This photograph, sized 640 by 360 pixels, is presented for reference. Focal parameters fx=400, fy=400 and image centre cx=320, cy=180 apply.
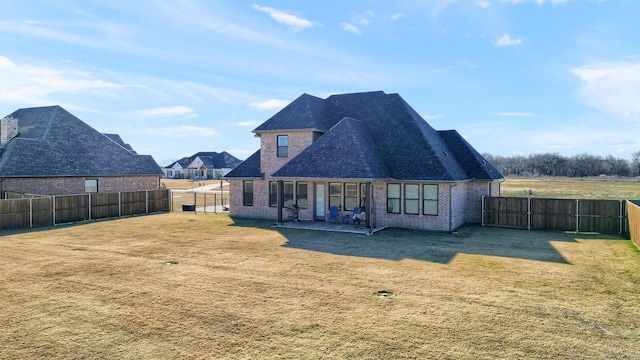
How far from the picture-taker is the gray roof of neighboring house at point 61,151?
28.8 meters

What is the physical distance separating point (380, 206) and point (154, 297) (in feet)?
47.4

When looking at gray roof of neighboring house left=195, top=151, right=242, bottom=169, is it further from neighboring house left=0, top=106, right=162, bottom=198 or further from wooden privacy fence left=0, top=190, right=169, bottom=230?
wooden privacy fence left=0, top=190, right=169, bottom=230

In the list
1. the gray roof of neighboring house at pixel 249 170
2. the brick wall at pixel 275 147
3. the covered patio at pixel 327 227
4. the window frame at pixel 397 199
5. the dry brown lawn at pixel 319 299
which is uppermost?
the brick wall at pixel 275 147

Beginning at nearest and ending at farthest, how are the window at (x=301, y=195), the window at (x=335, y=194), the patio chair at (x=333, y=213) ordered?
1. the patio chair at (x=333, y=213)
2. the window at (x=335, y=194)
3. the window at (x=301, y=195)

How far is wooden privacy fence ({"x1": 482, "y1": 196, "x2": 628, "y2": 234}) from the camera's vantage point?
20.7m

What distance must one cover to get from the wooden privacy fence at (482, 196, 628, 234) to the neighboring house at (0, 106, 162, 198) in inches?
1125

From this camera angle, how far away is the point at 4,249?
54.7 ft

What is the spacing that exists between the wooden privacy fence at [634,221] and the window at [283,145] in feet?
60.2

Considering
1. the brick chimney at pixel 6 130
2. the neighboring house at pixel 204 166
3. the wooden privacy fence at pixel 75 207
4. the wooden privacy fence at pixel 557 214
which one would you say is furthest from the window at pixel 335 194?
the neighboring house at pixel 204 166

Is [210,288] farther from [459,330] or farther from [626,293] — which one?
→ [626,293]

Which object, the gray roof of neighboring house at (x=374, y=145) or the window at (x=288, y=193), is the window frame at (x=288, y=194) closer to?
the window at (x=288, y=193)

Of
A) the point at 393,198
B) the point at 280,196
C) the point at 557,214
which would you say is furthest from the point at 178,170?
the point at 557,214

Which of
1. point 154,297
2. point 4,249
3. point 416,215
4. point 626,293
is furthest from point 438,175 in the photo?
point 4,249

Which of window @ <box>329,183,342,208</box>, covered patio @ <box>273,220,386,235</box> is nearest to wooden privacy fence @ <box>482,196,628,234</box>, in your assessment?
covered patio @ <box>273,220,386,235</box>
